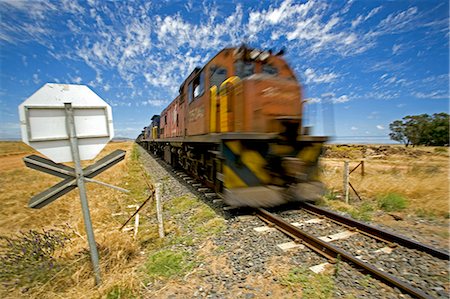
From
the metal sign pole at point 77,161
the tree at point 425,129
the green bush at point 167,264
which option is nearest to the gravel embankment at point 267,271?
the green bush at point 167,264

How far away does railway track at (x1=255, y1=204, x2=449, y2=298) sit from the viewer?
7.61ft

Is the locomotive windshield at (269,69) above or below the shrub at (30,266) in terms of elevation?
above

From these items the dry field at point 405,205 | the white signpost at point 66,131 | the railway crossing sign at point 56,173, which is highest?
the white signpost at point 66,131

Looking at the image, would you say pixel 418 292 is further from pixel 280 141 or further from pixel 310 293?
pixel 280 141

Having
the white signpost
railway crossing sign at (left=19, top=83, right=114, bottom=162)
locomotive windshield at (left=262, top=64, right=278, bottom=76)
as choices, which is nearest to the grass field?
the white signpost

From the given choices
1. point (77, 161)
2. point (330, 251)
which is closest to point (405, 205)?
point (330, 251)

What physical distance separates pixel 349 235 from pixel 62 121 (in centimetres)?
422

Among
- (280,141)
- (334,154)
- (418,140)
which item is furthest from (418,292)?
(418,140)

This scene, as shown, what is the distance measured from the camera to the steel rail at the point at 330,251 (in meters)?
2.21

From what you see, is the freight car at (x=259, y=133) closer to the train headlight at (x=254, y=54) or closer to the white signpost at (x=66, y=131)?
the train headlight at (x=254, y=54)

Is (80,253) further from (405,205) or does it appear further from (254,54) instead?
(405,205)

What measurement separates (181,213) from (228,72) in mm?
3381

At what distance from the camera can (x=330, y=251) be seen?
117 inches

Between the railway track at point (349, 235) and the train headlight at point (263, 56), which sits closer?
the railway track at point (349, 235)
